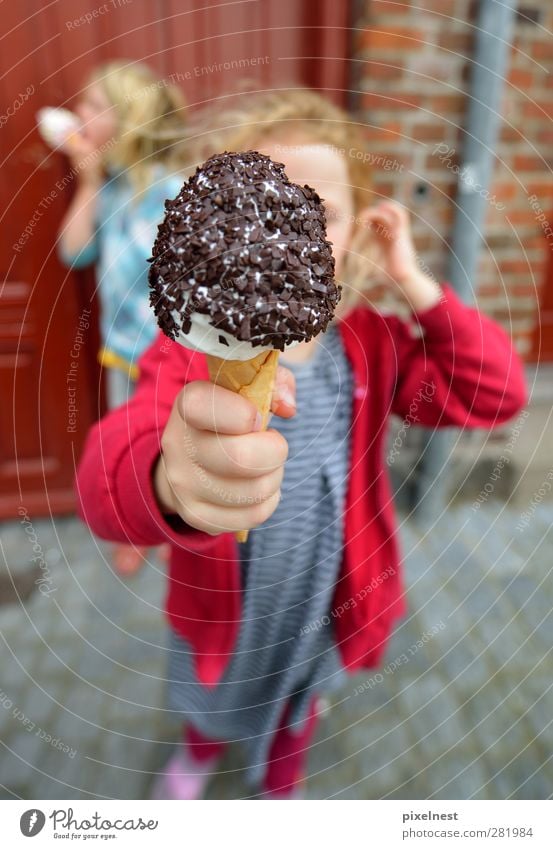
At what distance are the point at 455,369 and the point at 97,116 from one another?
77 centimetres

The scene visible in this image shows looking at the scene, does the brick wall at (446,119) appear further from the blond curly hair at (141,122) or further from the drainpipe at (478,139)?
the blond curly hair at (141,122)

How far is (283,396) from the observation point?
398 mm

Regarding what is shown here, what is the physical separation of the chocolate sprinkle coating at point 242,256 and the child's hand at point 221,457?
47 mm

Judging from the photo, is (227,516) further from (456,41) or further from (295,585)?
(456,41)

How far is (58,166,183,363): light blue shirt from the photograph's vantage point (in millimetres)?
908

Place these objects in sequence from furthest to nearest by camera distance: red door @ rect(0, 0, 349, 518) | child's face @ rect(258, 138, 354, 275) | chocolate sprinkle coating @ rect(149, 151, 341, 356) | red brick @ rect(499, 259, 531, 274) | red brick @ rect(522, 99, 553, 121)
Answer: red brick @ rect(499, 259, 531, 274) → red brick @ rect(522, 99, 553, 121) → red door @ rect(0, 0, 349, 518) → child's face @ rect(258, 138, 354, 275) → chocolate sprinkle coating @ rect(149, 151, 341, 356)

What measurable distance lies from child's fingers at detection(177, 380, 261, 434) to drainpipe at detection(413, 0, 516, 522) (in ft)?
2.88

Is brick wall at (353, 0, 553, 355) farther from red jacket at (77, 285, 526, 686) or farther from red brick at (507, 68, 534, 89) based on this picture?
red jacket at (77, 285, 526, 686)

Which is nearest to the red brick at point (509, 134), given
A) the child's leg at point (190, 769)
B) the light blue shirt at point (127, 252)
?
the light blue shirt at point (127, 252)

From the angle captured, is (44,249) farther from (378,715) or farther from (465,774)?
(465,774)

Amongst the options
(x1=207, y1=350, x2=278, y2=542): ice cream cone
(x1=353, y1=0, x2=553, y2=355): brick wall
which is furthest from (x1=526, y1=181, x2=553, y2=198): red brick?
(x1=207, y1=350, x2=278, y2=542): ice cream cone

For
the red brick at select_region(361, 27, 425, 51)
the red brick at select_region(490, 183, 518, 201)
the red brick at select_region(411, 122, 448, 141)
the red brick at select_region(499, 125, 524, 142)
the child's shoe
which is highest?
the red brick at select_region(499, 125, 524, 142)

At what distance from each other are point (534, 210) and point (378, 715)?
1004mm
